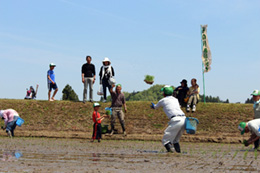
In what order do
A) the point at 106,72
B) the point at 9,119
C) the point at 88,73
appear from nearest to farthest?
the point at 9,119 < the point at 106,72 < the point at 88,73

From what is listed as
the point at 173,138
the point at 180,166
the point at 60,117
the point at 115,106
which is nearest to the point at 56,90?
the point at 60,117

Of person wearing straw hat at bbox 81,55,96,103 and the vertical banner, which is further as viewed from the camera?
the vertical banner

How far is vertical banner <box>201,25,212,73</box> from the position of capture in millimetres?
24016

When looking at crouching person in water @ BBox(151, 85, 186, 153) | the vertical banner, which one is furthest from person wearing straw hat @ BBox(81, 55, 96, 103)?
crouching person in water @ BBox(151, 85, 186, 153)

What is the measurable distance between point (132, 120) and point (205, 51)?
6836 mm

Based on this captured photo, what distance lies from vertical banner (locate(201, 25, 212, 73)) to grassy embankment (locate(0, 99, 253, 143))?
7.94ft

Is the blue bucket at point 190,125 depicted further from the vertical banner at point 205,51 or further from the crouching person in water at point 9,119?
the vertical banner at point 205,51

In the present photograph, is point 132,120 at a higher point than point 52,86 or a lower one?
lower

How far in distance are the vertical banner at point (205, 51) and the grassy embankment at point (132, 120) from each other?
2.42m

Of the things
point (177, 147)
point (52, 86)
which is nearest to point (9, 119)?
point (52, 86)

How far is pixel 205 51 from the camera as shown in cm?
2431

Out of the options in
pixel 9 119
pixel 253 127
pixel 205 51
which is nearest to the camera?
pixel 253 127

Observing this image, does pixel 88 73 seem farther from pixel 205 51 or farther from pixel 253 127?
pixel 253 127

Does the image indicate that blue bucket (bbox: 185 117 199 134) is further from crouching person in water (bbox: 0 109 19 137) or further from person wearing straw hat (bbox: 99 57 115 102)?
person wearing straw hat (bbox: 99 57 115 102)
